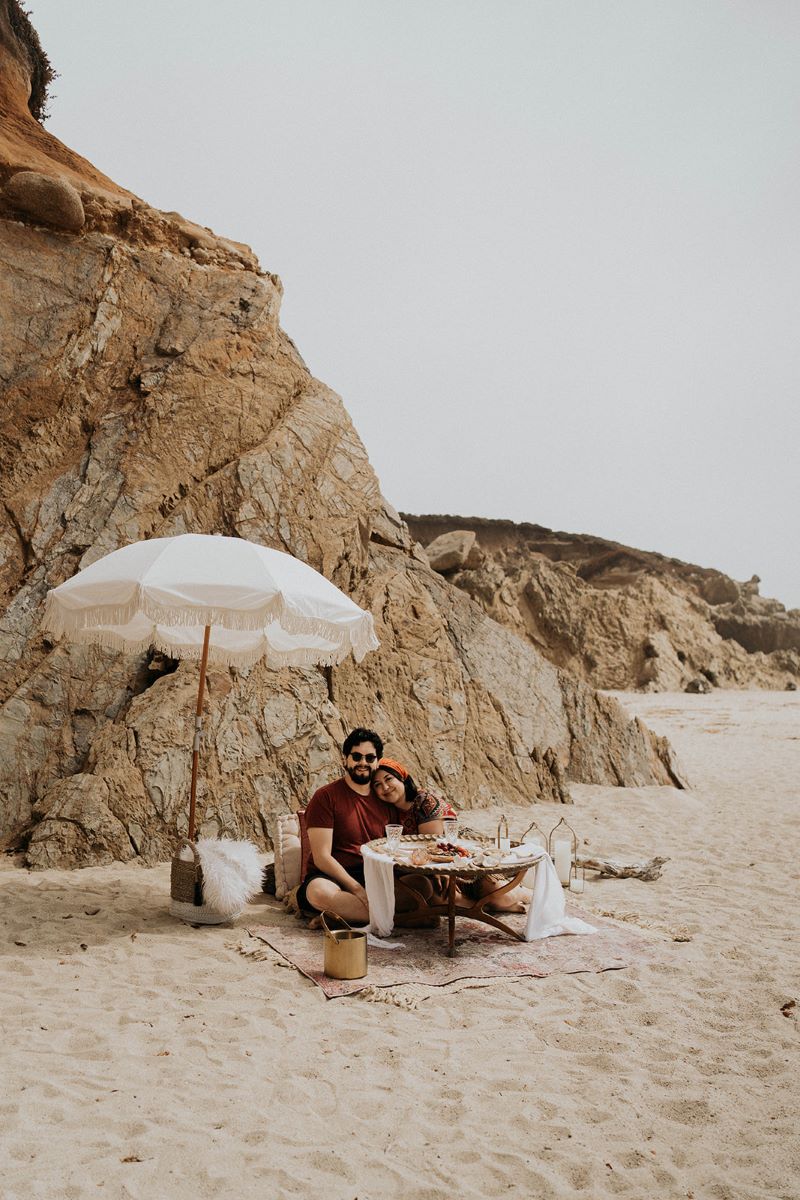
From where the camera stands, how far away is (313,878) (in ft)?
20.0

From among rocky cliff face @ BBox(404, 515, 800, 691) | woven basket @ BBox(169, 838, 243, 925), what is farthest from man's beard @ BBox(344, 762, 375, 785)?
rocky cliff face @ BBox(404, 515, 800, 691)

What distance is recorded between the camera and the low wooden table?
5.27 metres

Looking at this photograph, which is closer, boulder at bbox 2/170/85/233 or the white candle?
the white candle

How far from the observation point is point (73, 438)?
10.7 metres

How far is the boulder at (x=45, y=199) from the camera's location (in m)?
11.1

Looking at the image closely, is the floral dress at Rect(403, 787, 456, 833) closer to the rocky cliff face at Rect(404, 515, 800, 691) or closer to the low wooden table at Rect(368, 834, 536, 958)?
the low wooden table at Rect(368, 834, 536, 958)

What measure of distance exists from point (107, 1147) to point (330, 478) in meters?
9.21

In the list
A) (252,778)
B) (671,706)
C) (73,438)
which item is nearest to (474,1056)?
(252,778)

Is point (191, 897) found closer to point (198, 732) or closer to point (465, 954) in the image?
point (198, 732)

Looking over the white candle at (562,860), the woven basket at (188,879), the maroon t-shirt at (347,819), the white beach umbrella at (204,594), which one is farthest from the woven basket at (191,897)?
the white candle at (562,860)

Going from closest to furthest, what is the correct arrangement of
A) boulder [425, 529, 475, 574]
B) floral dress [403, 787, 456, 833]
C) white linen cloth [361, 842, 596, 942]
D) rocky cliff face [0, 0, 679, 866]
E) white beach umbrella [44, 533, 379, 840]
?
white beach umbrella [44, 533, 379, 840] < white linen cloth [361, 842, 596, 942] < floral dress [403, 787, 456, 833] < rocky cliff face [0, 0, 679, 866] < boulder [425, 529, 475, 574]

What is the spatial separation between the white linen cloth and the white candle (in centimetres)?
127

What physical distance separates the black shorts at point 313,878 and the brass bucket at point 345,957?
1.04 metres

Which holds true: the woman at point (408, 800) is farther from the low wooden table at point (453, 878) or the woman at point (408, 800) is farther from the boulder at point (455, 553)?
the boulder at point (455, 553)
